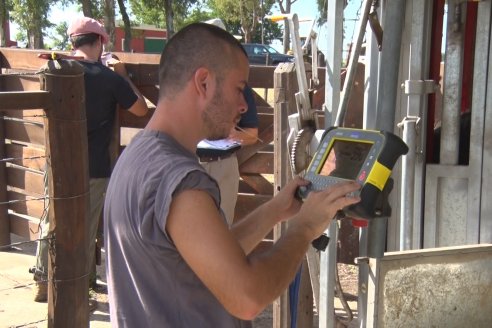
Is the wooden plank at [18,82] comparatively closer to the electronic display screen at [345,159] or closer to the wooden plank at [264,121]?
the wooden plank at [264,121]

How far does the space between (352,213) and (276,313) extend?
223 centimetres

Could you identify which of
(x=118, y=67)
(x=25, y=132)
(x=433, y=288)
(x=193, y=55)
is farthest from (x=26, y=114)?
Answer: (x=193, y=55)

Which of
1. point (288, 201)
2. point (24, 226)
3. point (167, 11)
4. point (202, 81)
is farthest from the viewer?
point (167, 11)

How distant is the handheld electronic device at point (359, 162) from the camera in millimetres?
1715

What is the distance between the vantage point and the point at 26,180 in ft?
19.5

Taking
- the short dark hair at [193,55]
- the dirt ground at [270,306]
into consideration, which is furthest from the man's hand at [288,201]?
the dirt ground at [270,306]

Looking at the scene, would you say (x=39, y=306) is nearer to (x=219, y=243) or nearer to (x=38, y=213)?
(x=38, y=213)

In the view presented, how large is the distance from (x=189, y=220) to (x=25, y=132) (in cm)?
484

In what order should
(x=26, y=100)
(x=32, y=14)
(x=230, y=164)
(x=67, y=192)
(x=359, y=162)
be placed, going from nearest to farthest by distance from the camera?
(x=359, y=162) < (x=26, y=100) < (x=67, y=192) < (x=230, y=164) < (x=32, y=14)

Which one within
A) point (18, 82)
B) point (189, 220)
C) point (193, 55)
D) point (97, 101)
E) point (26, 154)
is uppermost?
point (193, 55)

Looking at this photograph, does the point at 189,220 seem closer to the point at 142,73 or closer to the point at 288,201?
the point at 288,201

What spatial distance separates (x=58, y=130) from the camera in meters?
3.34

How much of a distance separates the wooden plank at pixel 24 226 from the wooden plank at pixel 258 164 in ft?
7.35

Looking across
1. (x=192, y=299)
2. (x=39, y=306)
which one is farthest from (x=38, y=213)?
(x=192, y=299)
